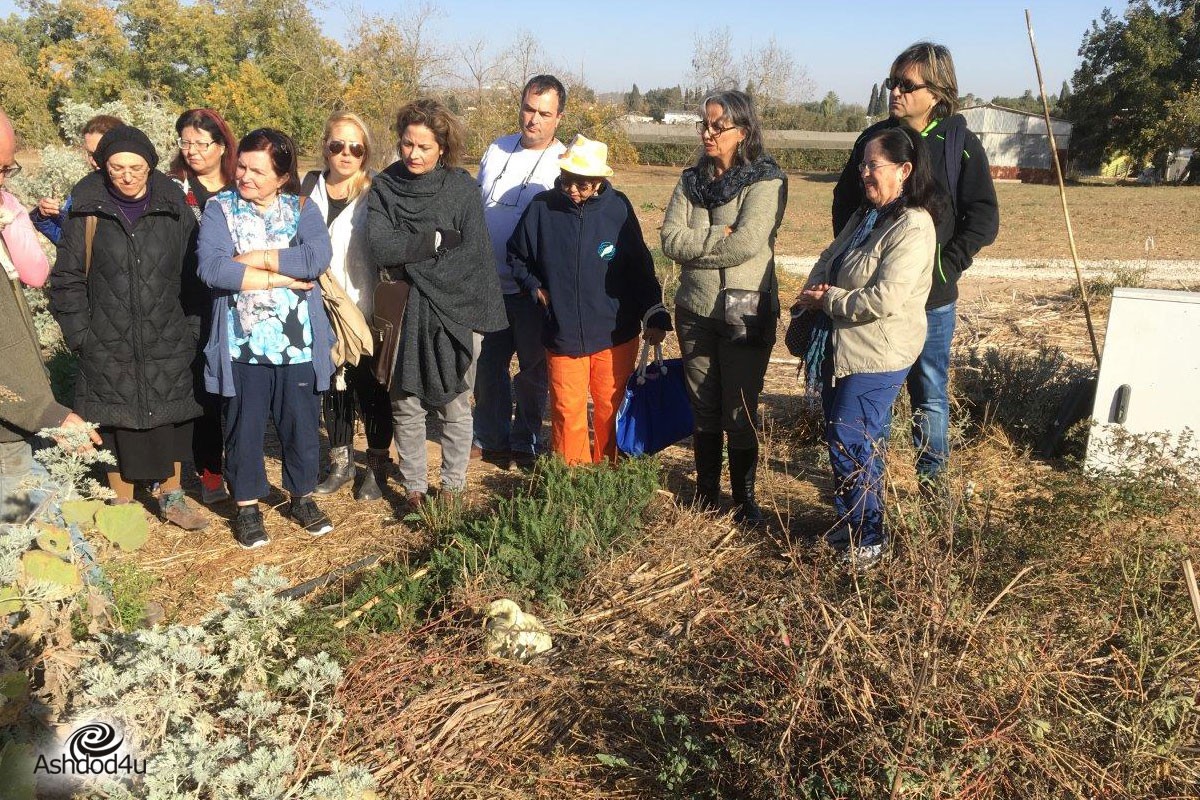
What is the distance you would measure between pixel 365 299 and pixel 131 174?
3.96 ft

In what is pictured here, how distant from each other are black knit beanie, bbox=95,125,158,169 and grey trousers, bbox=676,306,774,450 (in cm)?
258

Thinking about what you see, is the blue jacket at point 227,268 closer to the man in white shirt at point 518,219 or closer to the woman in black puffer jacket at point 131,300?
the woman in black puffer jacket at point 131,300

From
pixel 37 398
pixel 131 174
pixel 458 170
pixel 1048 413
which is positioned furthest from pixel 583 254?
pixel 1048 413

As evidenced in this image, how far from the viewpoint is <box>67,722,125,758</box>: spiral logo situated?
7.95 feet

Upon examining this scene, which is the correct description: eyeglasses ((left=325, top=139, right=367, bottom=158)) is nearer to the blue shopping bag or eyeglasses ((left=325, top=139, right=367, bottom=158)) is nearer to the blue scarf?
the blue shopping bag

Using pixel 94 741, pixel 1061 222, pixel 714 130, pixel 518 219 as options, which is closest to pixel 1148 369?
pixel 714 130

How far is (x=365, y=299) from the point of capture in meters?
4.70

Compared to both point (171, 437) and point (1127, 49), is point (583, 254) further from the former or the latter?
point (1127, 49)

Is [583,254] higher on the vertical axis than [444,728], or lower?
higher

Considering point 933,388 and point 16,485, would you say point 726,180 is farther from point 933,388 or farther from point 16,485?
point 16,485

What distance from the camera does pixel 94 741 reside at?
7.98 ft

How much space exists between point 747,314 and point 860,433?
0.75 meters

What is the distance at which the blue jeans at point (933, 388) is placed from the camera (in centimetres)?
430

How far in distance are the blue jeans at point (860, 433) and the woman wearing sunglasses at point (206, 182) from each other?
10.0 ft
